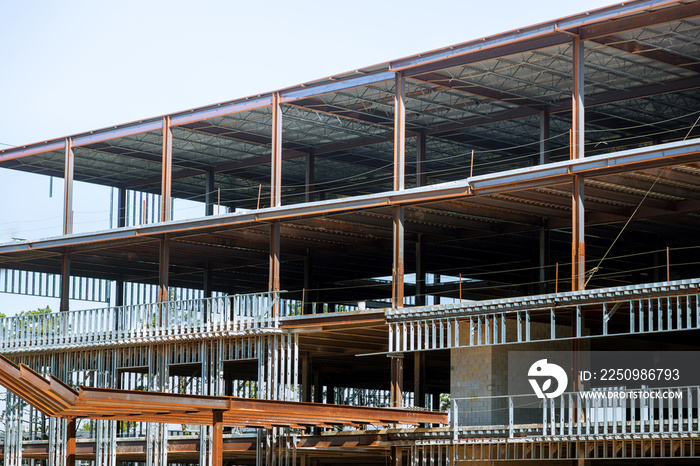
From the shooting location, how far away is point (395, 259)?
31.6m

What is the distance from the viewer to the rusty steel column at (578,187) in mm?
27594

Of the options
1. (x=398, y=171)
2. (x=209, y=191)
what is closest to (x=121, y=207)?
(x=209, y=191)

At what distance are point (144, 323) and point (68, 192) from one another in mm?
7832

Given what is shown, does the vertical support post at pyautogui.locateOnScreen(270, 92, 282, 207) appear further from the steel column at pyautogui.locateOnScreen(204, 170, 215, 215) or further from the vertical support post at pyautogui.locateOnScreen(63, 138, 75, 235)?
the steel column at pyautogui.locateOnScreen(204, 170, 215, 215)

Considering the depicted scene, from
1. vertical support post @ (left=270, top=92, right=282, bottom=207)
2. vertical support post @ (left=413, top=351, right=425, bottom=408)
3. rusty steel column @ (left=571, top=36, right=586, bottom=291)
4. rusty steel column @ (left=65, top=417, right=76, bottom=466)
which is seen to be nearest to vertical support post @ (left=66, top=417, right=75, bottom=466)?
rusty steel column @ (left=65, top=417, right=76, bottom=466)

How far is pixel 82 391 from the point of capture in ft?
65.5

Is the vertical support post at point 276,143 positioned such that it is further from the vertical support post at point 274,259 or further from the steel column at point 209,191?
the steel column at point 209,191

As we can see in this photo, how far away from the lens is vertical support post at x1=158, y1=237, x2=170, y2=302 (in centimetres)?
3719

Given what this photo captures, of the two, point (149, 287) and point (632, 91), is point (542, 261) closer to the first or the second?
point (632, 91)

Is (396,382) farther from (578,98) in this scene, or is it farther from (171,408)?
(171,408)

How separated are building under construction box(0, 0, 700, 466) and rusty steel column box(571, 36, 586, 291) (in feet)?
0.24

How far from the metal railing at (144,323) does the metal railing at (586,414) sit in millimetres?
7160

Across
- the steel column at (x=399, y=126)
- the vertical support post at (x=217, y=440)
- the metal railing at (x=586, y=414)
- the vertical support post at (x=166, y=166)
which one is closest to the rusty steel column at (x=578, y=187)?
the metal railing at (x=586, y=414)

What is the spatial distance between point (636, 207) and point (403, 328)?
29.2ft
